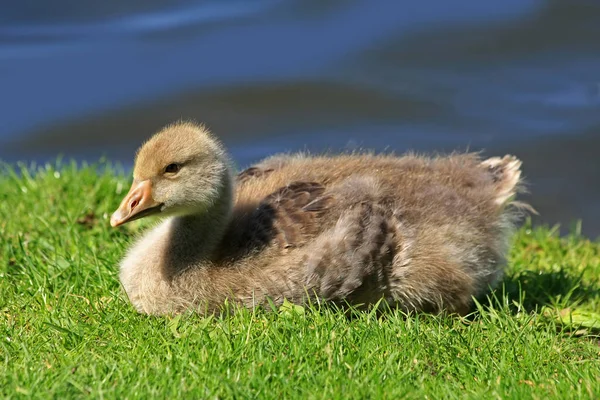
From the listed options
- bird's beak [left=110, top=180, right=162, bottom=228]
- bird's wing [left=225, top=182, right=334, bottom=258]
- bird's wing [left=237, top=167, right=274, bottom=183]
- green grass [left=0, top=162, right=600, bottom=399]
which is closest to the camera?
green grass [left=0, top=162, right=600, bottom=399]

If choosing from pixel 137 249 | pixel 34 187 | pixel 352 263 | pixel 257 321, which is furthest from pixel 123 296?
pixel 34 187

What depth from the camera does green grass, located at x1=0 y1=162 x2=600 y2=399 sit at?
4469 mm

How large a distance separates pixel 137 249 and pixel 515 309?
2.28 meters

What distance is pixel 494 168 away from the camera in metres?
6.73

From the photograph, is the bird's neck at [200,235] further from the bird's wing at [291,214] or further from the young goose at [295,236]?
the bird's wing at [291,214]

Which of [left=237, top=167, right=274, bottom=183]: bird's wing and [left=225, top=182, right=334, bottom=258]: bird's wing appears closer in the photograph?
[left=225, top=182, right=334, bottom=258]: bird's wing

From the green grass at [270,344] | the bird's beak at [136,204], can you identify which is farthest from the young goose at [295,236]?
the green grass at [270,344]

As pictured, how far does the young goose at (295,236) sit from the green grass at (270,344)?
0.15 meters

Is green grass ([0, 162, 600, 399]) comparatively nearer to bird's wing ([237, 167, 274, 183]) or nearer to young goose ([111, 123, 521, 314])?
young goose ([111, 123, 521, 314])

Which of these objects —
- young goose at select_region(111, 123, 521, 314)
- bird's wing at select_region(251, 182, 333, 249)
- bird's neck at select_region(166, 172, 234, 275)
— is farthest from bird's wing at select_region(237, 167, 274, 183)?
bird's neck at select_region(166, 172, 234, 275)

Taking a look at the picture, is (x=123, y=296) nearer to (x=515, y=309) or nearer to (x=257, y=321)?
(x=257, y=321)

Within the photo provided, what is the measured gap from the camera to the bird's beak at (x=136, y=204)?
5551 millimetres

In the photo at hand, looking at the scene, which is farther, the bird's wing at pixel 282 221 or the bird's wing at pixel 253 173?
the bird's wing at pixel 253 173

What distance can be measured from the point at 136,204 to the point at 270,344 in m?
1.17
